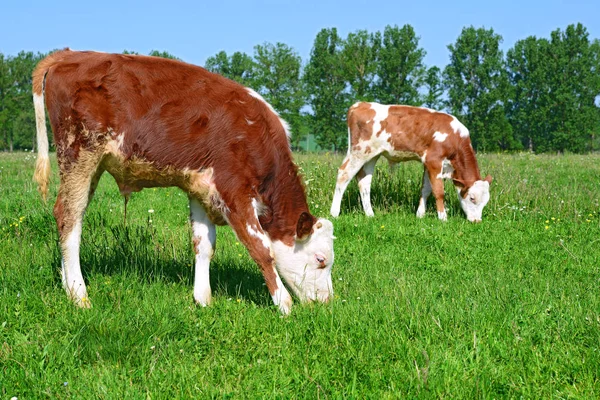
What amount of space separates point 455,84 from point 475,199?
175 feet

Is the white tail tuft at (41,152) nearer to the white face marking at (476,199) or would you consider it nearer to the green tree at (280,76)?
the white face marking at (476,199)

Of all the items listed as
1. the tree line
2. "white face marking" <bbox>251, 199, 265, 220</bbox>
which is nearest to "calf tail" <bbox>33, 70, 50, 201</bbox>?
"white face marking" <bbox>251, 199, 265, 220</bbox>

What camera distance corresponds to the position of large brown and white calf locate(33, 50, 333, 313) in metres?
4.56

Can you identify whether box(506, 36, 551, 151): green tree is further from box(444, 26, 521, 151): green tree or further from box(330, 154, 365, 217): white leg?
box(330, 154, 365, 217): white leg

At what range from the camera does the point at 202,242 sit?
16.8 feet

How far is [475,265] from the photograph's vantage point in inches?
257

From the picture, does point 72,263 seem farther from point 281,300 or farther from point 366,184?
point 366,184

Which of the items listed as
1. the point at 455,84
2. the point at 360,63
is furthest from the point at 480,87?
the point at 360,63

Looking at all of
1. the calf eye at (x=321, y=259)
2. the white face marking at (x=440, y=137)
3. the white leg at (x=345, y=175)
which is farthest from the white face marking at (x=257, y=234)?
→ the white face marking at (x=440, y=137)

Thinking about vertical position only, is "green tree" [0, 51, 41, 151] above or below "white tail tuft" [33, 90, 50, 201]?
above

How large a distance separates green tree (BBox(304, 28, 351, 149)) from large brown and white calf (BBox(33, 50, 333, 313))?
169 ft

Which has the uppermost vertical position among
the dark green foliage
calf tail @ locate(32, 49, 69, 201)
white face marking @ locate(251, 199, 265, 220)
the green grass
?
the dark green foliage

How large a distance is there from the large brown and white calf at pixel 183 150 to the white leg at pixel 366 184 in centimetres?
535

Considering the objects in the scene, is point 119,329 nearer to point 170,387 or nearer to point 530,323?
point 170,387
